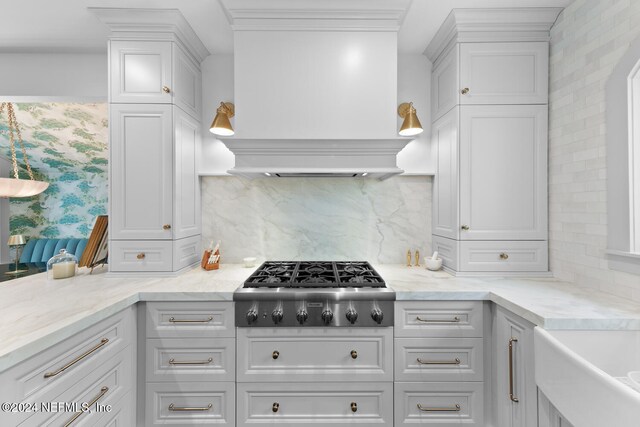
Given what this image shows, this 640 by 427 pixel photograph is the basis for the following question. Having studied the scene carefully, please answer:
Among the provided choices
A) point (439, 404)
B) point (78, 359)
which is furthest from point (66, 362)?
point (439, 404)

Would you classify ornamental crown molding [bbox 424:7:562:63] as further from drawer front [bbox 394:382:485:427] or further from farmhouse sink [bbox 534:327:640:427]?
drawer front [bbox 394:382:485:427]

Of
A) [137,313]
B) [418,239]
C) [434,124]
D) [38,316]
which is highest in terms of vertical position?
[434,124]

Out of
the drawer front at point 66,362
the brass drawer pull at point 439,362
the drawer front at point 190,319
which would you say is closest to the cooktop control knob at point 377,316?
the brass drawer pull at point 439,362

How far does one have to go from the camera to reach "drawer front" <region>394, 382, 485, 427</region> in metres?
1.65

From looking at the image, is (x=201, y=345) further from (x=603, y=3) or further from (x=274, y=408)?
(x=603, y=3)

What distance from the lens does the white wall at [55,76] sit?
2279 mm

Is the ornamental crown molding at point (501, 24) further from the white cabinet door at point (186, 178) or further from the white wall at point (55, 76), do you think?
the white wall at point (55, 76)

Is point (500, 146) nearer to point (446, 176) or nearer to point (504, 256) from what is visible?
point (446, 176)

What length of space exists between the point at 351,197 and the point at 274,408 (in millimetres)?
1501

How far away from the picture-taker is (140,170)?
6.36 feet

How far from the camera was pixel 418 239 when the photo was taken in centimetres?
240

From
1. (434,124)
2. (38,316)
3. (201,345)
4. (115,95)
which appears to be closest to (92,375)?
(38,316)

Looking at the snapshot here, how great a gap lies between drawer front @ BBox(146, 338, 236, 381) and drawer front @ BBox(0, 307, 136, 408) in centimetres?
18

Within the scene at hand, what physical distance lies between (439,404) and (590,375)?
99 centimetres
